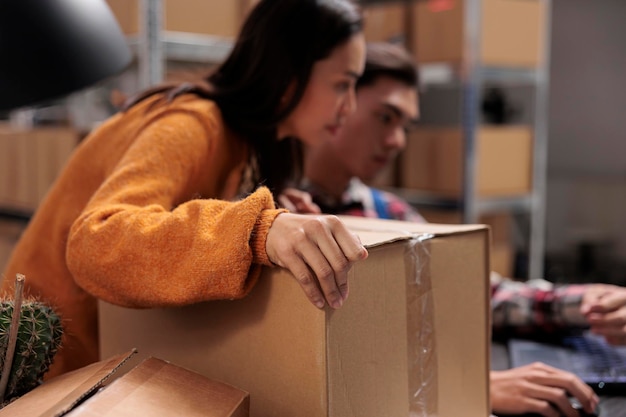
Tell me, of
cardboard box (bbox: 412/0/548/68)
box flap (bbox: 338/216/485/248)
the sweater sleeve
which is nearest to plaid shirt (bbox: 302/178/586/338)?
box flap (bbox: 338/216/485/248)

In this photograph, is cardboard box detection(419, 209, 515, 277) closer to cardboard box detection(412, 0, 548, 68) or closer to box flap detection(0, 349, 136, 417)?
cardboard box detection(412, 0, 548, 68)

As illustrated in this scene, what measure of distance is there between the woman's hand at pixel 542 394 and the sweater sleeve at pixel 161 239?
0.49 metres

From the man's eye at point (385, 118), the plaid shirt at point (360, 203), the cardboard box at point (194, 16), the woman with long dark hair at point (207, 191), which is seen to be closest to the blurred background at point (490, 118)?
the cardboard box at point (194, 16)

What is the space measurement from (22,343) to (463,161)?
2.66 meters

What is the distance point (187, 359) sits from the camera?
2.75ft

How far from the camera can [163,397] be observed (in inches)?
26.3

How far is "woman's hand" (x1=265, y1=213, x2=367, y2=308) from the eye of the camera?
687mm

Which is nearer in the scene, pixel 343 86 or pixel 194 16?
pixel 343 86

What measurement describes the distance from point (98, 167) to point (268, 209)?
1.37 ft

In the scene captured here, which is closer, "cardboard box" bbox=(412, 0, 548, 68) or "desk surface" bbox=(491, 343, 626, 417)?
"desk surface" bbox=(491, 343, 626, 417)

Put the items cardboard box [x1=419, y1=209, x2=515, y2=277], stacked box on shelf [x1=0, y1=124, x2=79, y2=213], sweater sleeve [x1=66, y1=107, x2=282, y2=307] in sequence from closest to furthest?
sweater sleeve [x1=66, y1=107, x2=282, y2=307] → stacked box on shelf [x1=0, y1=124, x2=79, y2=213] → cardboard box [x1=419, y1=209, x2=515, y2=277]

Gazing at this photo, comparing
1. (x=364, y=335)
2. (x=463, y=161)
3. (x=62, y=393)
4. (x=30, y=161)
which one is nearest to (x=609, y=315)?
(x=364, y=335)

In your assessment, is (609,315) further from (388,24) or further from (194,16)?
(388,24)

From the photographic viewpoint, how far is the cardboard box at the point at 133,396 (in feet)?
2.06
